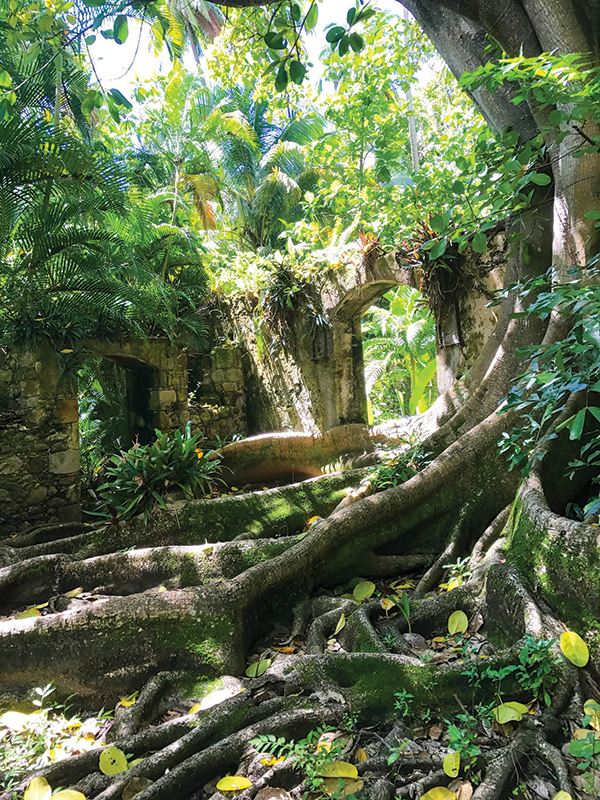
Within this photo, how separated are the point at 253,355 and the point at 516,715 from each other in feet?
22.2

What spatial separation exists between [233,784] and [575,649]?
1.36 m

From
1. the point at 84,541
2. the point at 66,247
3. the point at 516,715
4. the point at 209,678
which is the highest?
the point at 66,247

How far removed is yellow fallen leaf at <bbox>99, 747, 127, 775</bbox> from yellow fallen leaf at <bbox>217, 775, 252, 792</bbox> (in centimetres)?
45

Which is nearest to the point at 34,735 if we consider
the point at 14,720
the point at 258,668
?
the point at 14,720

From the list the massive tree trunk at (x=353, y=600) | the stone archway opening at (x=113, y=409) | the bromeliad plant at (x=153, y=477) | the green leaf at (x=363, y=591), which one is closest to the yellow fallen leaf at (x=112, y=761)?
the massive tree trunk at (x=353, y=600)

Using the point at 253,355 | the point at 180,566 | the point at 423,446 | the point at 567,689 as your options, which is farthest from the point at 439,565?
the point at 253,355

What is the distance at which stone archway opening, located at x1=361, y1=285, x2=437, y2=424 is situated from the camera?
29.7 ft

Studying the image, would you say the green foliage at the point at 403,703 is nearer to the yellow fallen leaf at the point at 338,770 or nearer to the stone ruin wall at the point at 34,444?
the yellow fallen leaf at the point at 338,770

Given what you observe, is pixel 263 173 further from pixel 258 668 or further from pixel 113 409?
pixel 258 668

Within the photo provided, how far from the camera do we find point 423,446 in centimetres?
406

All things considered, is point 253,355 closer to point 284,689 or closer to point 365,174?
point 365,174

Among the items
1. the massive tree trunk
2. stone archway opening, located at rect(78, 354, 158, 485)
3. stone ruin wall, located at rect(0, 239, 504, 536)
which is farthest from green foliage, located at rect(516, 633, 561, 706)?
stone archway opening, located at rect(78, 354, 158, 485)

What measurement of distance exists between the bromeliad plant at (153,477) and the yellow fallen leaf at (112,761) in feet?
7.31

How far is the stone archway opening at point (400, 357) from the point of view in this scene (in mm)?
9039
